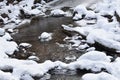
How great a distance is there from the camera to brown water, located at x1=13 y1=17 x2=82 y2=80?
10545 millimetres

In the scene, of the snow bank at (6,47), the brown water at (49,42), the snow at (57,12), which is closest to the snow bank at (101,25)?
the brown water at (49,42)

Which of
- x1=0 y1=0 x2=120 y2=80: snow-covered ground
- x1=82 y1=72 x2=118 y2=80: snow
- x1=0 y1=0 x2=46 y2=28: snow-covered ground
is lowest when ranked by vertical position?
x1=82 y1=72 x2=118 y2=80: snow

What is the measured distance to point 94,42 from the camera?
11.1m

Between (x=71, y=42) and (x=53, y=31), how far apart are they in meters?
1.66

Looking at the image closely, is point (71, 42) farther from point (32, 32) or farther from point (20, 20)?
point (20, 20)

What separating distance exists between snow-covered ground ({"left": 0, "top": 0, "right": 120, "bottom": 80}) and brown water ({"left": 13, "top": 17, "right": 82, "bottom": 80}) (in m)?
0.31

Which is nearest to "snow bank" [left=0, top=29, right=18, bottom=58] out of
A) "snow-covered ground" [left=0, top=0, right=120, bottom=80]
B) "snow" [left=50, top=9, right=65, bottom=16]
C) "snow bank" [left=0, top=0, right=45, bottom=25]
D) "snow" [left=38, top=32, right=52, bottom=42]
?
"snow-covered ground" [left=0, top=0, right=120, bottom=80]

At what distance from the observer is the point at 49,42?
1199 cm

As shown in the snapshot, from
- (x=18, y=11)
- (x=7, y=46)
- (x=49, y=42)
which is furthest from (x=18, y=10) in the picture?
(x=7, y=46)

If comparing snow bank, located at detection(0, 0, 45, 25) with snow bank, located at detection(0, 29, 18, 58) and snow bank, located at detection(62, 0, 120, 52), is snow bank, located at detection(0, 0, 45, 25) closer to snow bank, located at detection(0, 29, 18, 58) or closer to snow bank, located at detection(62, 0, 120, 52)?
snow bank, located at detection(62, 0, 120, 52)

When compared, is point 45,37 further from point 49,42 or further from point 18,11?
point 18,11

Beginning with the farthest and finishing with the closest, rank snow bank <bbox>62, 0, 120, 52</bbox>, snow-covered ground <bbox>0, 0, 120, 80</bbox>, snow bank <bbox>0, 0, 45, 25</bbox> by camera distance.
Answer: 1. snow bank <bbox>0, 0, 45, 25</bbox>
2. snow bank <bbox>62, 0, 120, 52</bbox>
3. snow-covered ground <bbox>0, 0, 120, 80</bbox>

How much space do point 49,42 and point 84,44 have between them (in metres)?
1.37

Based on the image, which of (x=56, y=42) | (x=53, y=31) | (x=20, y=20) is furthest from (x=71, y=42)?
(x=20, y=20)
